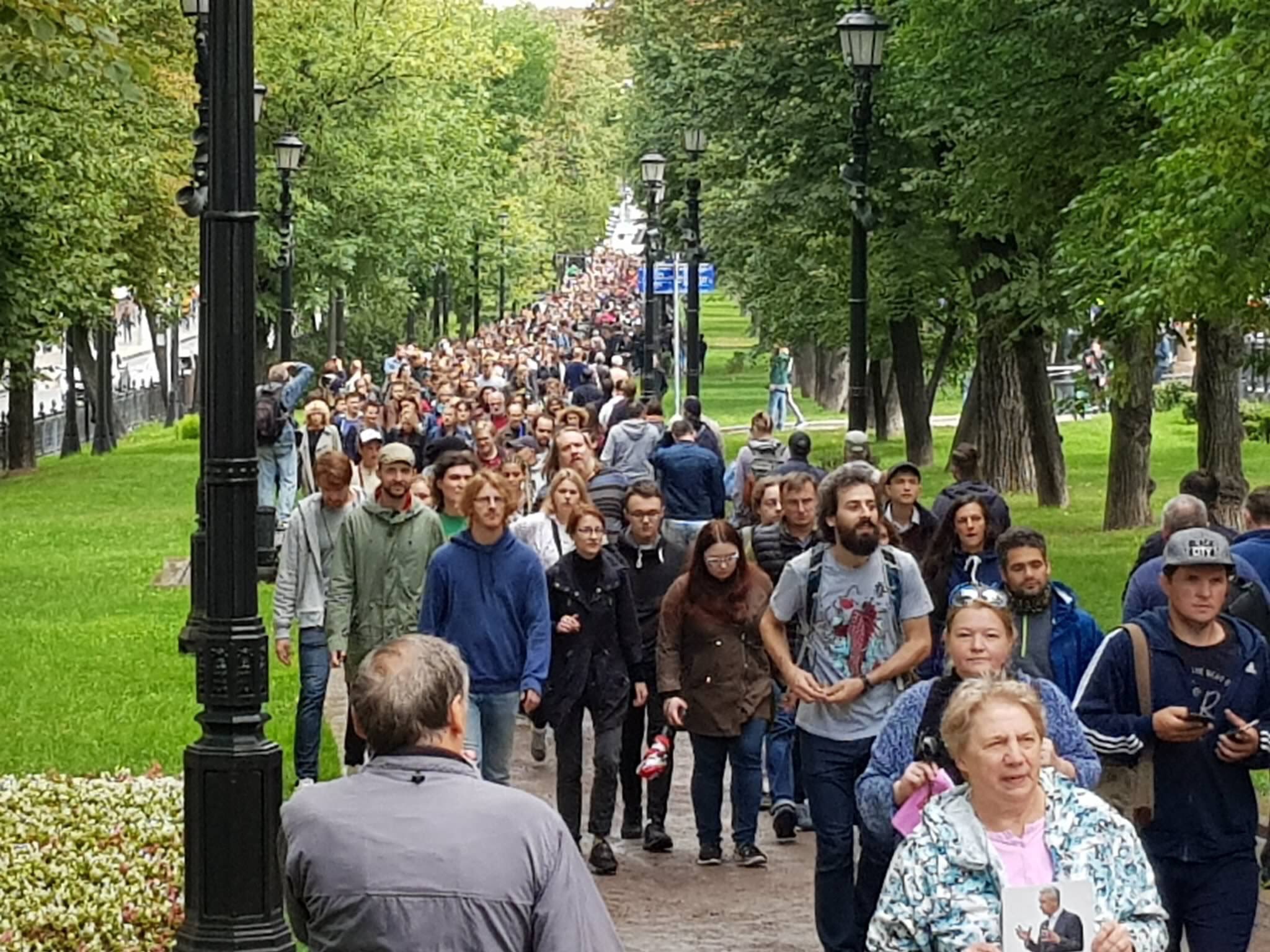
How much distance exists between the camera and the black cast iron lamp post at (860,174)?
22.0 metres

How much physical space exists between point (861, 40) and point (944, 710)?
51.8 feet

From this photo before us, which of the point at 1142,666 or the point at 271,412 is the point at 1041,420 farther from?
the point at 1142,666

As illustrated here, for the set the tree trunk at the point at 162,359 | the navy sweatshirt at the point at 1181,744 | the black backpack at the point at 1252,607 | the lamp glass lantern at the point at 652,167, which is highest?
the lamp glass lantern at the point at 652,167

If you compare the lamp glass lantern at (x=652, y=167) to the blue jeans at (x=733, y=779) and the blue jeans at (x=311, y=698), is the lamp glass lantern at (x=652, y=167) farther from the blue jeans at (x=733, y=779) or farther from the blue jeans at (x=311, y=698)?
the blue jeans at (x=733, y=779)

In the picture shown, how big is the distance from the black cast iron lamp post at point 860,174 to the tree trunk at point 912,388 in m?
18.1

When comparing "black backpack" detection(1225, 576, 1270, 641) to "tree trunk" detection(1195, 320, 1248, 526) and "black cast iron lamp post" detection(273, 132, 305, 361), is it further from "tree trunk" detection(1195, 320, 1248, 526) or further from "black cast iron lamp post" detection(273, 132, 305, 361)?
"black cast iron lamp post" detection(273, 132, 305, 361)

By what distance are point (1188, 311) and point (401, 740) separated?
52.0 feet

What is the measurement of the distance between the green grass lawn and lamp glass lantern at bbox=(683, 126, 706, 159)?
8.79 metres

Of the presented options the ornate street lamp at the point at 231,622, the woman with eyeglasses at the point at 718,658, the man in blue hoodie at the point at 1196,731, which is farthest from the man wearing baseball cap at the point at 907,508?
the man in blue hoodie at the point at 1196,731

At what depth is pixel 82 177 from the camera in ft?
118

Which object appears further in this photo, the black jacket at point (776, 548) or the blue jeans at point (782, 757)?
the black jacket at point (776, 548)

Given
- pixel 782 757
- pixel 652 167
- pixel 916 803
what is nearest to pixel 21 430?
pixel 652 167

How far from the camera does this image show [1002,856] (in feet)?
16.9

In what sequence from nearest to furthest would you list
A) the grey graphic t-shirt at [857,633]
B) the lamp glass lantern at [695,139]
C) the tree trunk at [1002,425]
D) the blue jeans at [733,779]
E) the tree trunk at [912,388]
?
the grey graphic t-shirt at [857,633] → the blue jeans at [733,779] → the lamp glass lantern at [695,139] → the tree trunk at [1002,425] → the tree trunk at [912,388]
